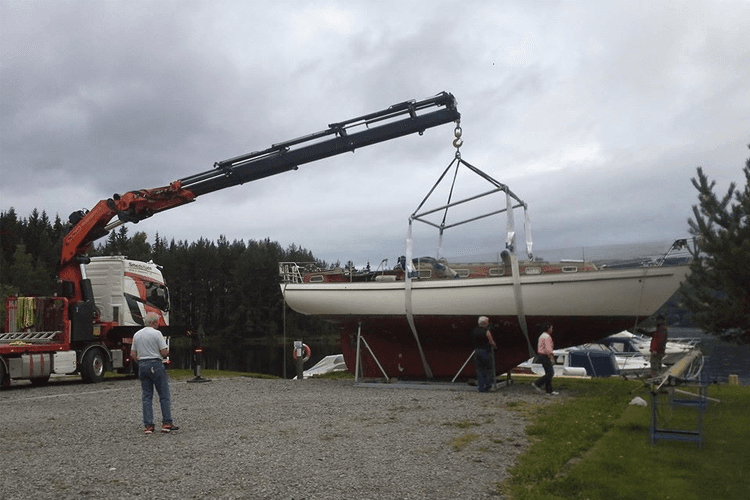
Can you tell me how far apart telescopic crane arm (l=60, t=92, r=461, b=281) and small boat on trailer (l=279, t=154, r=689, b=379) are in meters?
1.82

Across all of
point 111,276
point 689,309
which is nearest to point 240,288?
point 111,276

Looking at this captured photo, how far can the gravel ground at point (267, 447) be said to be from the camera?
575 centimetres

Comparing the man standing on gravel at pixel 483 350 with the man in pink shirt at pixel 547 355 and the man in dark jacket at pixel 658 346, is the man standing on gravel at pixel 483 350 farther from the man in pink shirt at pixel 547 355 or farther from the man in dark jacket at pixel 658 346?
the man in dark jacket at pixel 658 346

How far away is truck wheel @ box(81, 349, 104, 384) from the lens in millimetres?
16578

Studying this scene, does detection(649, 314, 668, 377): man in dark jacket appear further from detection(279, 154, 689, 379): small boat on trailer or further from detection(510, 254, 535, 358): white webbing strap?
detection(510, 254, 535, 358): white webbing strap

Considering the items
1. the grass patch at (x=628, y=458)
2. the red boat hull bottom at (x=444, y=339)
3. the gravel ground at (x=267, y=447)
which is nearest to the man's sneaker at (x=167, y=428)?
the gravel ground at (x=267, y=447)

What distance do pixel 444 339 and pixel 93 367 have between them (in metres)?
9.14

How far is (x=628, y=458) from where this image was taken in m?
6.73

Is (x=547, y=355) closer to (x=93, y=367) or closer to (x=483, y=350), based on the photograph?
(x=483, y=350)

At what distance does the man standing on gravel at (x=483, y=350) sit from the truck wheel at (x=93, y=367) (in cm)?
999

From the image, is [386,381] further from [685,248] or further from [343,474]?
[343,474]

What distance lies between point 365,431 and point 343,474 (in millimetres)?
2435

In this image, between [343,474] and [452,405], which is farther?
[452,405]

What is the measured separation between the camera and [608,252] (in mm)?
14398
